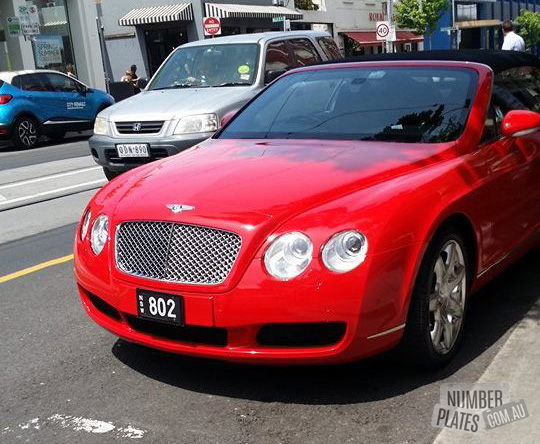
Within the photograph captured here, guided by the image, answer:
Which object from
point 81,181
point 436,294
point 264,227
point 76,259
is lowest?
point 81,181

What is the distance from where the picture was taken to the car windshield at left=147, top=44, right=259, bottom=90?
32.0 feet

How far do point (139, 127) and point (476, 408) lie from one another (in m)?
6.43

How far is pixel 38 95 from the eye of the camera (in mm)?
17219

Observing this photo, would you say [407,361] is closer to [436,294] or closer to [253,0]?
[436,294]

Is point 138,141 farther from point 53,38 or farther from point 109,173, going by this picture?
point 53,38

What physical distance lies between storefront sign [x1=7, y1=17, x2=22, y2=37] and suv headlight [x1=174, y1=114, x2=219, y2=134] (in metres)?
17.5

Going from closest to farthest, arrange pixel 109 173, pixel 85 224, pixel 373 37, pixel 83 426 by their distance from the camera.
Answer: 1. pixel 83 426
2. pixel 85 224
3. pixel 109 173
4. pixel 373 37

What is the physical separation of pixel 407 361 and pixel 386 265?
2.02ft

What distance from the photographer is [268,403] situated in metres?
3.45

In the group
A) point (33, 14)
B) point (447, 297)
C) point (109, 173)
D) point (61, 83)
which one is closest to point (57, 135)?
point (61, 83)

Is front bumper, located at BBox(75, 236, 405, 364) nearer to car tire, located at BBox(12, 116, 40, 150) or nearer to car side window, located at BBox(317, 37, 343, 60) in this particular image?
car side window, located at BBox(317, 37, 343, 60)

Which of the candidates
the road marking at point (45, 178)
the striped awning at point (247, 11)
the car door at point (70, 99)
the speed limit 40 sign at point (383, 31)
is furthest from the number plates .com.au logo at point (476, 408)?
the striped awning at point (247, 11)

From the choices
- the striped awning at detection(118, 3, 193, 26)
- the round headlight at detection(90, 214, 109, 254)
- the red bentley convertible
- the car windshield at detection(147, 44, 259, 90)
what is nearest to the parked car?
the car windshield at detection(147, 44, 259, 90)

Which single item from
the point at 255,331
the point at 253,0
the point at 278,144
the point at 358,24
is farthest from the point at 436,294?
the point at 358,24
